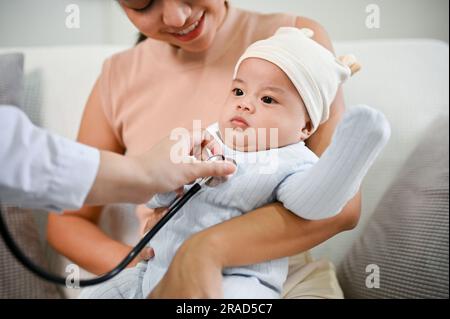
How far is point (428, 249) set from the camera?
25.5 inches

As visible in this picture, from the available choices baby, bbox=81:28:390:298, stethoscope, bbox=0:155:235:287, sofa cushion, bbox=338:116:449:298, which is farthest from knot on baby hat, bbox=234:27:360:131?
sofa cushion, bbox=338:116:449:298

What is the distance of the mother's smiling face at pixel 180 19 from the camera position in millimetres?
512

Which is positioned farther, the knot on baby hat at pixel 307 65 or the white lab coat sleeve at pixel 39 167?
the knot on baby hat at pixel 307 65

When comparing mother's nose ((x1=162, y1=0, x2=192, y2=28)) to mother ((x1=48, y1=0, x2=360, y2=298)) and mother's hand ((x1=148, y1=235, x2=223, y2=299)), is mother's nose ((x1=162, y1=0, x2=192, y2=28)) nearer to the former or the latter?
mother ((x1=48, y1=0, x2=360, y2=298))

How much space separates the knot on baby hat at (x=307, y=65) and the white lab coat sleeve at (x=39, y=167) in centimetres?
20

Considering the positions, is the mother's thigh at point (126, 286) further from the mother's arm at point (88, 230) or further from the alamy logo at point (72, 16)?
the alamy logo at point (72, 16)

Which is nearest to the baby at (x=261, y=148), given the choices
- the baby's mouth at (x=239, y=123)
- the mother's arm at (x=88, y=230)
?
the baby's mouth at (x=239, y=123)

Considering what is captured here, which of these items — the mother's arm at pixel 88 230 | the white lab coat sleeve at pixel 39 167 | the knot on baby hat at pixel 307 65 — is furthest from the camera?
the mother's arm at pixel 88 230

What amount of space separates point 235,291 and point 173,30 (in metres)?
0.28

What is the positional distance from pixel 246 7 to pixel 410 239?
0.37 m

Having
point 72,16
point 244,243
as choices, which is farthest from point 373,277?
point 72,16

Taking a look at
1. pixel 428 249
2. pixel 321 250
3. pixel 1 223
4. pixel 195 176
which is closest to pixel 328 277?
pixel 321 250

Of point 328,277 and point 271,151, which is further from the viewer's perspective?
point 328,277
